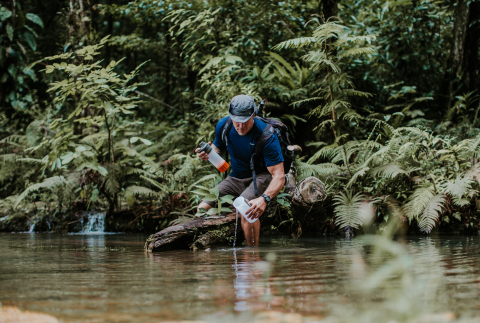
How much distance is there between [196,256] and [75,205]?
17.7 feet

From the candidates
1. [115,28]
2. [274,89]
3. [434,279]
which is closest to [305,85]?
[274,89]

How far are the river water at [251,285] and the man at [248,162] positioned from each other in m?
0.61

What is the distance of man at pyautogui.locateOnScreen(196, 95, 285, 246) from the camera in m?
5.02

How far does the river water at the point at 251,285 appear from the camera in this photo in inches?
83.4

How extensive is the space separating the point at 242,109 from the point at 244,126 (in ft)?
→ 0.86

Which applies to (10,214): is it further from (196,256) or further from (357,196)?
(357,196)

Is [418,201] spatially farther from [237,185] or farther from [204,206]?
[204,206]

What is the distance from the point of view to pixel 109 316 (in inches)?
85.0

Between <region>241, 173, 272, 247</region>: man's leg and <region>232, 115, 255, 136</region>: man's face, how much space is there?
2.19 ft

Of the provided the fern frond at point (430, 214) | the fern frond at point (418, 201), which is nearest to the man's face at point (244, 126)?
the fern frond at point (418, 201)

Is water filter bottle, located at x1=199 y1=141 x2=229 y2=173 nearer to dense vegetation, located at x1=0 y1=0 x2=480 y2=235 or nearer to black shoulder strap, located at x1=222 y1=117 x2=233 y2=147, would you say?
black shoulder strap, located at x1=222 y1=117 x2=233 y2=147

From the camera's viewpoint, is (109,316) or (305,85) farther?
(305,85)

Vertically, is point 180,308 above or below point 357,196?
below

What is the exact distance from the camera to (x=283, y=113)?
9570 millimetres
